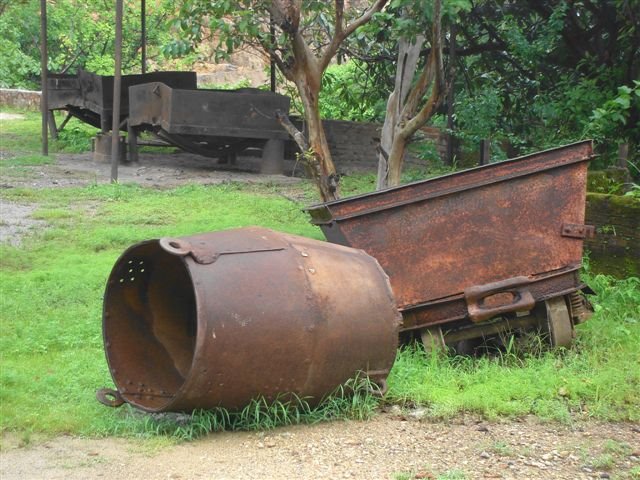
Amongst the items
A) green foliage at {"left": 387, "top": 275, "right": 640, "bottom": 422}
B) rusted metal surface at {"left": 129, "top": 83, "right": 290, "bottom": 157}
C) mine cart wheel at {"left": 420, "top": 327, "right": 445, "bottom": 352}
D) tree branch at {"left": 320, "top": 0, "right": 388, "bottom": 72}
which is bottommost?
green foliage at {"left": 387, "top": 275, "right": 640, "bottom": 422}

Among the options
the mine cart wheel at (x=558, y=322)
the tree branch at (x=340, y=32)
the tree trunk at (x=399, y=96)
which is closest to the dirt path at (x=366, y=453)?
the mine cart wheel at (x=558, y=322)

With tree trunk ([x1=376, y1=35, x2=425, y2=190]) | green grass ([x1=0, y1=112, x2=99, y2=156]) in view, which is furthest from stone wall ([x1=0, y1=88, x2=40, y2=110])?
tree trunk ([x1=376, y1=35, x2=425, y2=190])

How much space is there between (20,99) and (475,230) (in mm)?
22724

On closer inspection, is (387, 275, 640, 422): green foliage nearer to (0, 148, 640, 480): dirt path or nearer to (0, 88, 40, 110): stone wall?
(0, 148, 640, 480): dirt path

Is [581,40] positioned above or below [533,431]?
above

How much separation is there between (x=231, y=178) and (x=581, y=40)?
19.3ft

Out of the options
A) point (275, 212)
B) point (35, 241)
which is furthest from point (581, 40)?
point (35, 241)

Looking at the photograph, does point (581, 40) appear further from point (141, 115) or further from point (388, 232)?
point (141, 115)

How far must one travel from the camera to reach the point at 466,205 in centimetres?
679

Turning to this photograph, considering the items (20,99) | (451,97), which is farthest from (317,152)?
(20,99)

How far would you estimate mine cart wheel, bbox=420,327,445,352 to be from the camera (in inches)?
265

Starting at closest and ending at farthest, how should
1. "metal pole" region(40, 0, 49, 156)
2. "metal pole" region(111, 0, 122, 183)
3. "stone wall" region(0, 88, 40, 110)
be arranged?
"metal pole" region(111, 0, 122, 183) < "metal pole" region(40, 0, 49, 156) < "stone wall" region(0, 88, 40, 110)

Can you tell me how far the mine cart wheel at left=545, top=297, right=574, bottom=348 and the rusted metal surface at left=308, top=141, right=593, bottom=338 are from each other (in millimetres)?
91

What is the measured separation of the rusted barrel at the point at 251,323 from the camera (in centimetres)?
496
